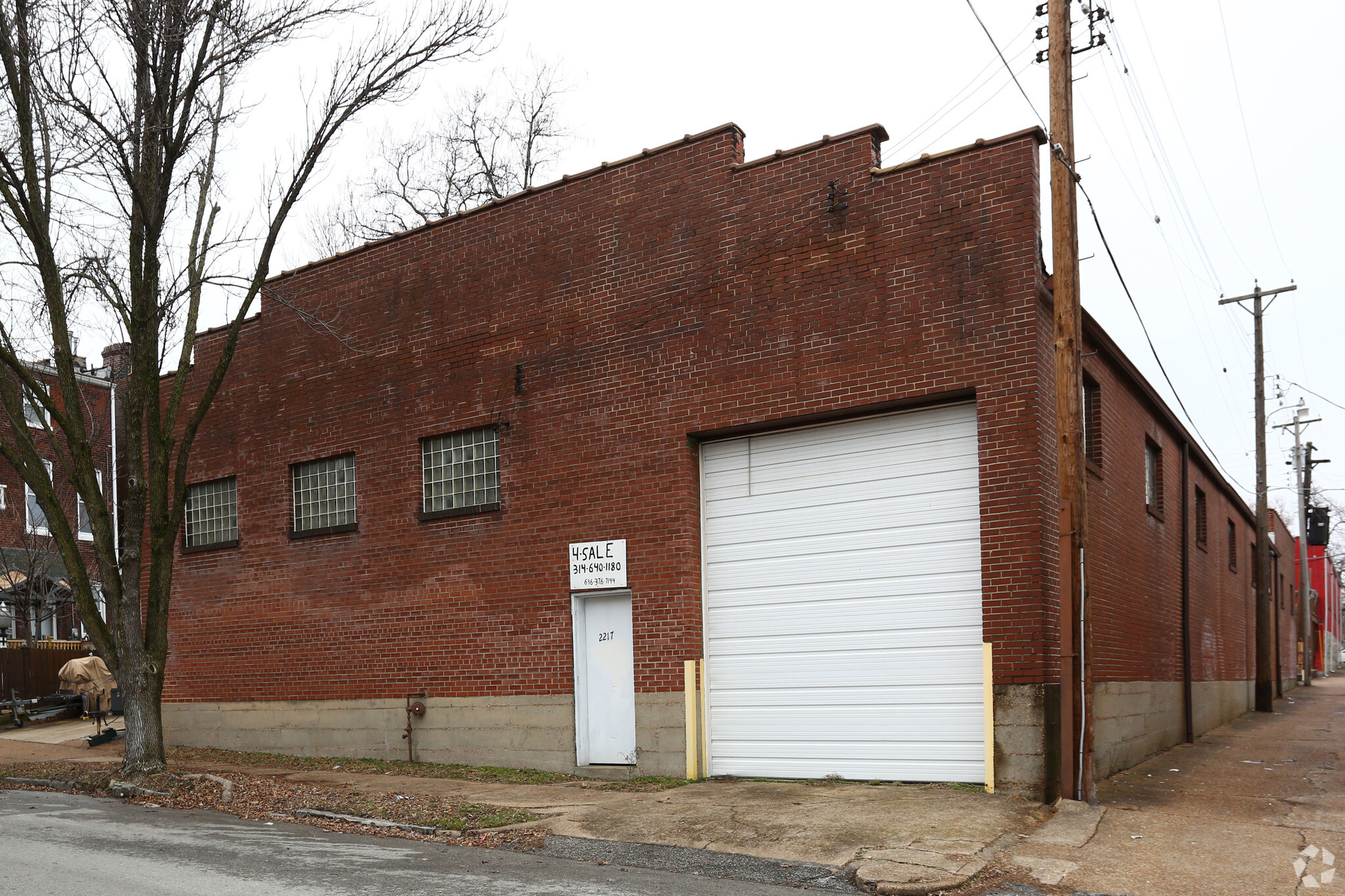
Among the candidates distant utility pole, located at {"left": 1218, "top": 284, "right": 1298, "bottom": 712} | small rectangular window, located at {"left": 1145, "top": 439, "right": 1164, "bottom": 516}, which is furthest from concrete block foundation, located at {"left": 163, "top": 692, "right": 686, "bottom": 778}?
distant utility pole, located at {"left": 1218, "top": 284, "right": 1298, "bottom": 712}

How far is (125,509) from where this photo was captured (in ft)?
46.0

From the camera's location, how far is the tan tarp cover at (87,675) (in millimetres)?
22172

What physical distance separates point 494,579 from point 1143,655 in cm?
910

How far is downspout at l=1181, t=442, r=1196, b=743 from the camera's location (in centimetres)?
1878

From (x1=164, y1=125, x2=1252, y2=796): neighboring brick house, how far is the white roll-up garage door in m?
0.03

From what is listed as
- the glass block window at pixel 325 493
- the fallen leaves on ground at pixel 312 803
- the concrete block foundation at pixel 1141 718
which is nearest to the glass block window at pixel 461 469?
the glass block window at pixel 325 493

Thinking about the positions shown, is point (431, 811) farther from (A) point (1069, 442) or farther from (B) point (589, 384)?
(A) point (1069, 442)

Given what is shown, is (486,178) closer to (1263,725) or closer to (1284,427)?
(1263,725)

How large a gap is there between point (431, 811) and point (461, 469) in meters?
5.58

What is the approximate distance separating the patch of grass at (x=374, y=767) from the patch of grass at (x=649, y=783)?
741 millimetres

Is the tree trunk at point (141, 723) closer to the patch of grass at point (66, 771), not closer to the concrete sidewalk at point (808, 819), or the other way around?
the patch of grass at point (66, 771)

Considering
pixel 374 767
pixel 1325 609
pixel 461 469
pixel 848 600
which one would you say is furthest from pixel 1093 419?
pixel 1325 609

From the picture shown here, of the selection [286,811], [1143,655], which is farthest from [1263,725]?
[286,811]

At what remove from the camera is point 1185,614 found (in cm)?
1895
